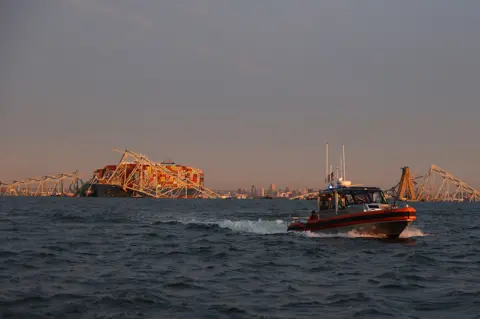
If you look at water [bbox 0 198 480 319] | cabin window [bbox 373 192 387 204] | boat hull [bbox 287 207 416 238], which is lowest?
water [bbox 0 198 480 319]

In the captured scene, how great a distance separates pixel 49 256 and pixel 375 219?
1643 cm

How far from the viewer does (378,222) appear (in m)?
28.0

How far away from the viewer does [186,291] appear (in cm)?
1408

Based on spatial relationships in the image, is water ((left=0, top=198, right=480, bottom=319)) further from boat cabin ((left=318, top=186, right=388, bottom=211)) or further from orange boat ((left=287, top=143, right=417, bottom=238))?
boat cabin ((left=318, top=186, right=388, bottom=211))

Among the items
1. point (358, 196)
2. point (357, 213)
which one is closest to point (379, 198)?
point (358, 196)

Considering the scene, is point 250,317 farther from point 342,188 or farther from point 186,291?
point 342,188

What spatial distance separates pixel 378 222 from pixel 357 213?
4.05ft

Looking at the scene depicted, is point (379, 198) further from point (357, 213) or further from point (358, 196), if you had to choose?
point (357, 213)

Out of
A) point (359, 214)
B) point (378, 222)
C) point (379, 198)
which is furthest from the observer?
point (379, 198)

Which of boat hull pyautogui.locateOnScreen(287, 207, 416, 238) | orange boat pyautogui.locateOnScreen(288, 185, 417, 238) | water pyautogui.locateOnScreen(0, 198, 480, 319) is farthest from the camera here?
orange boat pyautogui.locateOnScreen(288, 185, 417, 238)

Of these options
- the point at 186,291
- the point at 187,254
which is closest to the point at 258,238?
the point at 187,254

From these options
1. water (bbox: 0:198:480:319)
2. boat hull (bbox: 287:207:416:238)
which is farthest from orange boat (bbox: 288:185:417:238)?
water (bbox: 0:198:480:319)

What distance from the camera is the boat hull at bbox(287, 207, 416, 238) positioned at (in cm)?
2753

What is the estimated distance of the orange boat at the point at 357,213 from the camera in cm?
2780
